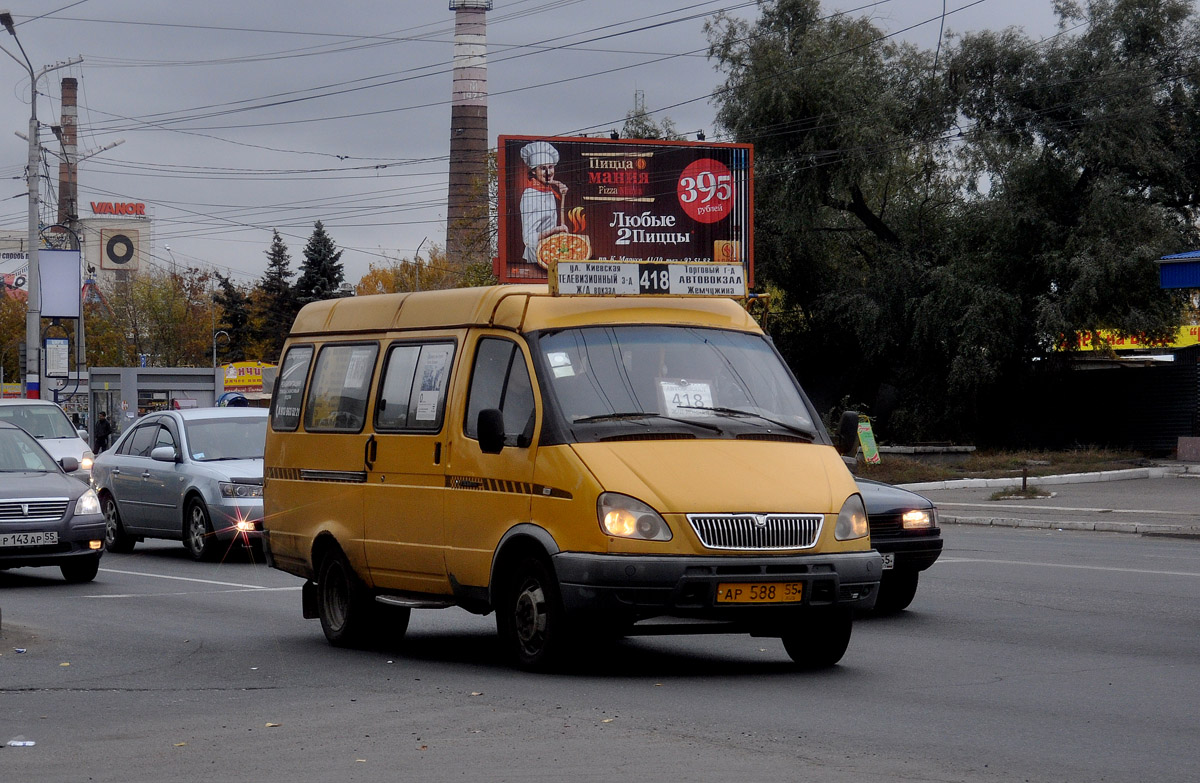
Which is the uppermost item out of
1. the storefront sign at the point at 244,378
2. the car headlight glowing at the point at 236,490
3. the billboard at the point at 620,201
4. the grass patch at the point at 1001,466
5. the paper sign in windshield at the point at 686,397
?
the billboard at the point at 620,201

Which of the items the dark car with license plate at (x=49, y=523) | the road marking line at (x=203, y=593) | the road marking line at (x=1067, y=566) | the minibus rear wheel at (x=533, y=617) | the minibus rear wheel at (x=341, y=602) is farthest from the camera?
the road marking line at (x=1067, y=566)

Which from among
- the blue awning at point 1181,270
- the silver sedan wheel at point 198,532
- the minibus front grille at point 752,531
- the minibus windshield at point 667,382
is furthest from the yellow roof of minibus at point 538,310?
the blue awning at point 1181,270

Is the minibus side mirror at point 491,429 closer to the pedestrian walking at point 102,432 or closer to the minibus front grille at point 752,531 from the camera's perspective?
the minibus front grille at point 752,531

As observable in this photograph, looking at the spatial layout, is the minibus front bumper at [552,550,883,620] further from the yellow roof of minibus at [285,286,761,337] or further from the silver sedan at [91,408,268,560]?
the silver sedan at [91,408,268,560]

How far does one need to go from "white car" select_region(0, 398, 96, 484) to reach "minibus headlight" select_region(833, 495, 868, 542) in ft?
56.3

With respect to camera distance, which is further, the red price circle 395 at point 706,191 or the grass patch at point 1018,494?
the red price circle 395 at point 706,191

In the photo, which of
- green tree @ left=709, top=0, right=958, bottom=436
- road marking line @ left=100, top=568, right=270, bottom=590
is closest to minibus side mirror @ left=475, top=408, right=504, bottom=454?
road marking line @ left=100, top=568, right=270, bottom=590

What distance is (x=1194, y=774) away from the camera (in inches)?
252

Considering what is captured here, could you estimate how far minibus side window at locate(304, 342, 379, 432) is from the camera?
10.8 metres

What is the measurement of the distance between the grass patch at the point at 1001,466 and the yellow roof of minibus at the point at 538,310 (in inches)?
961

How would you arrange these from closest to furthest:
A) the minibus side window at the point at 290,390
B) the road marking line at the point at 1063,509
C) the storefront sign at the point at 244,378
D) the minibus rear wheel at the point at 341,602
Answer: the minibus rear wheel at the point at 341,602
the minibus side window at the point at 290,390
the road marking line at the point at 1063,509
the storefront sign at the point at 244,378

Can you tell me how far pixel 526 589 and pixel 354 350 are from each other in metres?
2.69

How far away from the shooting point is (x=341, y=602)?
10.9 meters

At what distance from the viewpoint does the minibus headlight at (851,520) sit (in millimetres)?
9008
